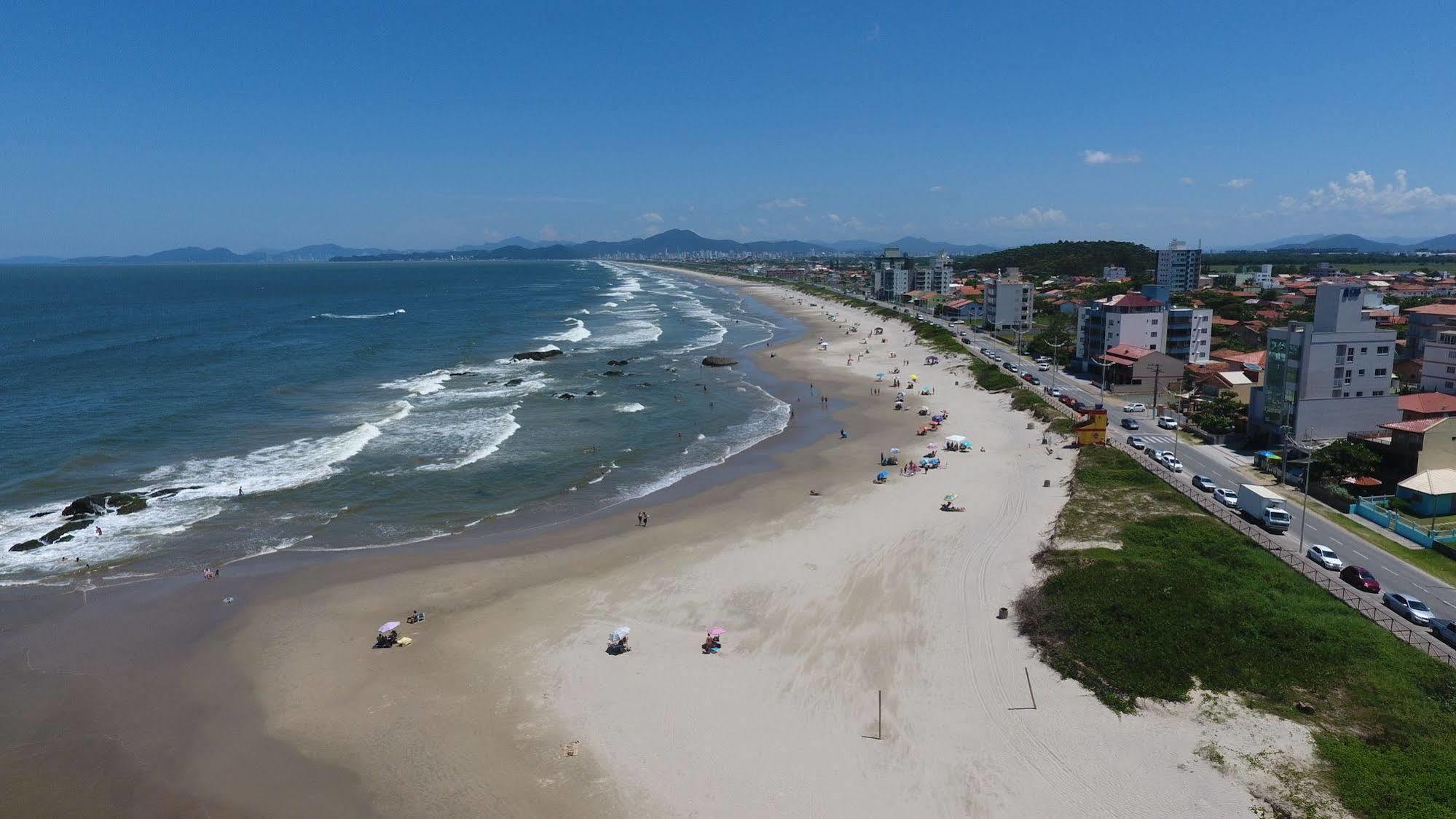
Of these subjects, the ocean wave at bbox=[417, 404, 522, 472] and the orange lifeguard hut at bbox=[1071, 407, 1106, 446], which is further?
the orange lifeguard hut at bbox=[1071, 407, 1106, 446]

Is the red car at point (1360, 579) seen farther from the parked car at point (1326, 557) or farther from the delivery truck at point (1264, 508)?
the delivery truck at point (1264, 508)

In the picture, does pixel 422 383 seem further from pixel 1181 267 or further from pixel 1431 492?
pixel 1181 267

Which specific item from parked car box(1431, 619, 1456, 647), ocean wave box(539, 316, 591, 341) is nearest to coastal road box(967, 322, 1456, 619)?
parked car box(1431, 619, 1456, 647)

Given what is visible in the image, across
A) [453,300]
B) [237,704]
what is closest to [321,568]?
[237,704]

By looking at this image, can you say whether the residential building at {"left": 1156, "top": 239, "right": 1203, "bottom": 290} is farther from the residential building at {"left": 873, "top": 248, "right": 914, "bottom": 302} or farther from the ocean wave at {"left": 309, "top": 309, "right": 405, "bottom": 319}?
the ocean wave at {"left": 309, "top": 309, "right": 405, "bottom": 319}

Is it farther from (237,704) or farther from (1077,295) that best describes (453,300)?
(237,704)
